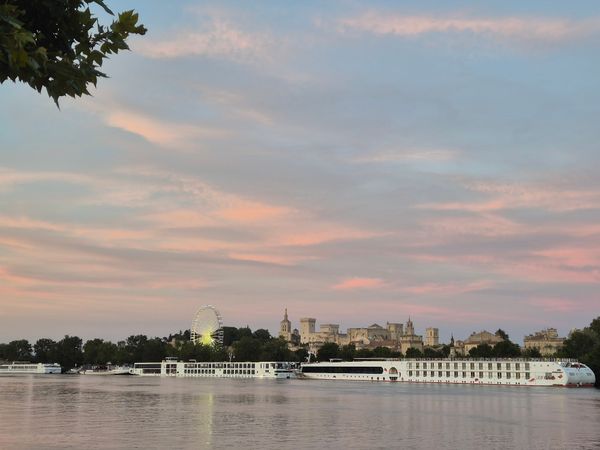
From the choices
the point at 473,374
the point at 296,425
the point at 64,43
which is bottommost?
the point at 473,374

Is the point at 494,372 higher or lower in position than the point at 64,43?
lower

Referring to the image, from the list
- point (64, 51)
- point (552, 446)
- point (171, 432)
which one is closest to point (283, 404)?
point (171, 432)

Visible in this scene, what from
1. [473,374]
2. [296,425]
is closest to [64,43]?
[296,425]

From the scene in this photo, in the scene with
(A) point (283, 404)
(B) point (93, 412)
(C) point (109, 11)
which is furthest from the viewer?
(A) point (283, 404)

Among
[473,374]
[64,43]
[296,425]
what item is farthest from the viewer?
[473,374]

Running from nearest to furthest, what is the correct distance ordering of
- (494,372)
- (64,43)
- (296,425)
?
(64,43)
(296,425)
(494,372)

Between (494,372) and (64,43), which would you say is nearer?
(64,43)

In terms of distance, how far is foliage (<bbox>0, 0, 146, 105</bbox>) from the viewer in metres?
9.02

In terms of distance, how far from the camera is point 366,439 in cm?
5194

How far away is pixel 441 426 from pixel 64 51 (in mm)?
60118

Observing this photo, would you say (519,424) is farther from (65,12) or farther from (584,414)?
(65,12)

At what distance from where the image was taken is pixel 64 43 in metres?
9.94

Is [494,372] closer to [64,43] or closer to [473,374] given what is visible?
[473,374]

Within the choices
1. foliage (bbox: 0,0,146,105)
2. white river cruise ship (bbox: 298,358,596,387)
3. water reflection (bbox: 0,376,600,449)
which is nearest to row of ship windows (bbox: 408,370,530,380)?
white river cruise ship (bbox: 298,358,596,387)
